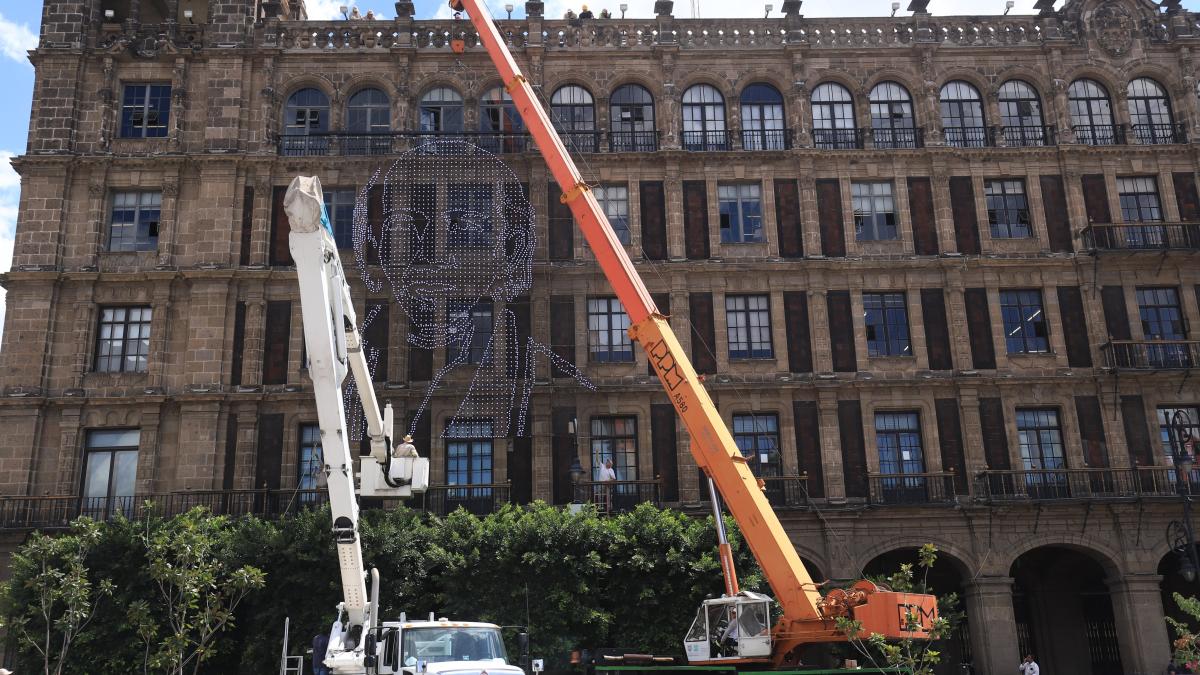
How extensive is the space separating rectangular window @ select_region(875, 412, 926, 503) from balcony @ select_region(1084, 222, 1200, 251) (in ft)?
28.9

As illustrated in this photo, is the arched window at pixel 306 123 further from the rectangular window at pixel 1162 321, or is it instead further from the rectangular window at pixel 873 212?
the rectangular window at pixel 1162 321

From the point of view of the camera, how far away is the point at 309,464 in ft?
108

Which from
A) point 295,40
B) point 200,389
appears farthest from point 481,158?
point 200,389

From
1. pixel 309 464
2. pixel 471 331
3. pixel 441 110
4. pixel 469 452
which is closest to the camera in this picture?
pixel 309 464

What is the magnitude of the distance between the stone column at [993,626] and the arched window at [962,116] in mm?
15127

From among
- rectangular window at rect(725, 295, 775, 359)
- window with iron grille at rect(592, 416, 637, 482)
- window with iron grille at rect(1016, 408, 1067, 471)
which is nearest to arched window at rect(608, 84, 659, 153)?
rectangular window at rect(725, 295, 775, 359)

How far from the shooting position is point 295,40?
36.8m

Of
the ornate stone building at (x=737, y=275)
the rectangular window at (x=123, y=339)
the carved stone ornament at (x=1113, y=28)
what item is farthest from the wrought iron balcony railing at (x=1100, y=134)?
the rectangular window at (x=123, y=339)

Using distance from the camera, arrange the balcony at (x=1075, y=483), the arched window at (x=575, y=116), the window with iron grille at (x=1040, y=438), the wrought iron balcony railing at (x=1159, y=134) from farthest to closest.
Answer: the wrought iron balcony railing at (x=1159, y=134) → the arched window at (x=575, y=116) → the window with iron grille at (x=1040, y=438) → the balcony at (x=1075, y=483)

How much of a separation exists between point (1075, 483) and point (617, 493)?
14.5 metres

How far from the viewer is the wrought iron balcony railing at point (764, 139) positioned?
36375mm

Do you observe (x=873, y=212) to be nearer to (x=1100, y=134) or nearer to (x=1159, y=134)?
(x=1100, y=134)

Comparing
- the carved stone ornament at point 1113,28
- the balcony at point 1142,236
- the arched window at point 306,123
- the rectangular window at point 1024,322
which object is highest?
the carved stone ornament at point 1113,28

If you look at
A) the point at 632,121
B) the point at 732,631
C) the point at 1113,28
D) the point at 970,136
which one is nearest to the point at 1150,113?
the point at 1113,28
